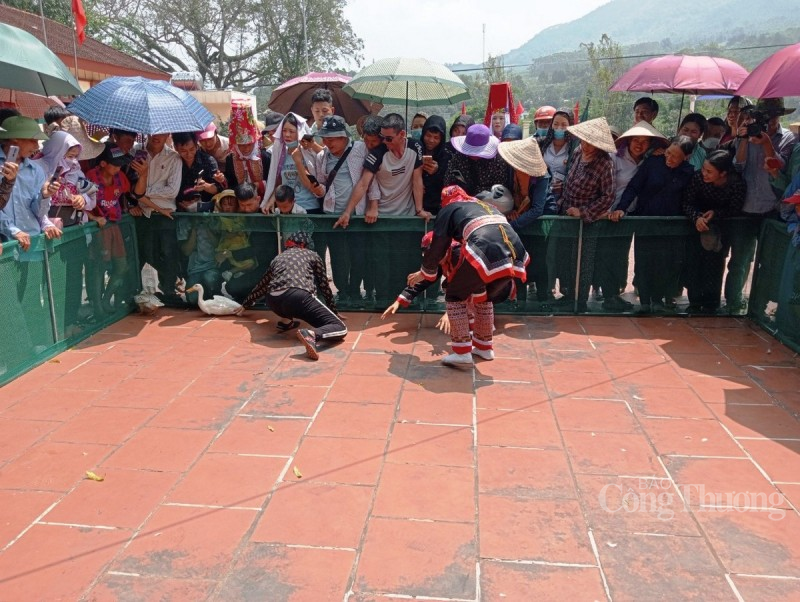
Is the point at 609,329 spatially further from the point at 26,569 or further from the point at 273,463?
the point at 26,569

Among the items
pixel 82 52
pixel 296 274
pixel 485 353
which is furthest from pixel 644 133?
pixel 82 52

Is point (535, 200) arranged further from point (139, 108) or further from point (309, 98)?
point (309, 98)

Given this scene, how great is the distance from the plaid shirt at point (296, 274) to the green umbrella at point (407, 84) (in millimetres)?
2091

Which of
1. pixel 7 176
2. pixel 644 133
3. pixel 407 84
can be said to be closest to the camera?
pixel 7 176

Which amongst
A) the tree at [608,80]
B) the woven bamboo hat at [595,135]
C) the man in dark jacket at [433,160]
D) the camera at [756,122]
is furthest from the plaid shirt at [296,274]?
the tree at [608,80]

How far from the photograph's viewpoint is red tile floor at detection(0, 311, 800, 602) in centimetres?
292

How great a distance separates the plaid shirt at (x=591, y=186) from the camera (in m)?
6.21

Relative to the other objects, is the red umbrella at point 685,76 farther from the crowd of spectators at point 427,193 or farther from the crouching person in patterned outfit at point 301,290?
the crouching person in patterned outfit at point 301,290

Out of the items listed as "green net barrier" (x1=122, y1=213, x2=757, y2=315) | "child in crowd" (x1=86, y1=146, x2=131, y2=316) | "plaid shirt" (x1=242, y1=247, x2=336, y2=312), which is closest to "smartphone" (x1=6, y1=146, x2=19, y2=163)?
"child in crowd" (x1=86, y1=146, x2=131, y2=316)

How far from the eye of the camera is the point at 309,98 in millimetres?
8570

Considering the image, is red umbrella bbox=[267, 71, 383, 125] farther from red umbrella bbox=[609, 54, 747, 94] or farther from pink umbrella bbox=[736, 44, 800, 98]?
pink umbrella bbox=[736, 44, 800, 98]

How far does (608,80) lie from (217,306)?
114 ft

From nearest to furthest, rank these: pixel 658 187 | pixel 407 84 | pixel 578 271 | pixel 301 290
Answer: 1. pixel 301 290
2. pixel 658 187
3. pixel 578 271
4. pixel 407 84

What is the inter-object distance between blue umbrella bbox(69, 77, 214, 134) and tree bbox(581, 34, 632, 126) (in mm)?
32640
